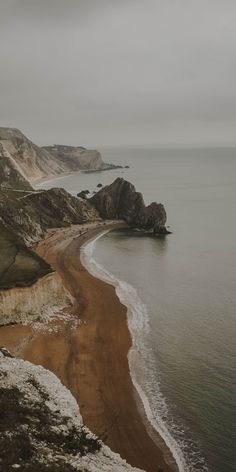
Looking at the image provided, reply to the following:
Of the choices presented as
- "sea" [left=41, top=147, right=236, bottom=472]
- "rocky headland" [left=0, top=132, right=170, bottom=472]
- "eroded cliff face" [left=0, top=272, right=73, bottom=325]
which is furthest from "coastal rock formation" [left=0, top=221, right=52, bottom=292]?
"sea" [left=41, top=147, right=236, bottom=472]

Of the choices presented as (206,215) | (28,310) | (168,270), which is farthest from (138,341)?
(206,215)

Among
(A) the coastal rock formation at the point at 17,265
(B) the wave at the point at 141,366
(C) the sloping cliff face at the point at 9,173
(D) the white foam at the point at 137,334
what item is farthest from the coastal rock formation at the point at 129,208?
(A) the coastal rock formation at the point at 17,265

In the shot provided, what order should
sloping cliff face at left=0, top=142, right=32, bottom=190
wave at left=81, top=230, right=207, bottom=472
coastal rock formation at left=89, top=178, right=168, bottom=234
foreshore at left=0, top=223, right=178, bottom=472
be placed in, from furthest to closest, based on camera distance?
1. sloping cliff face at left=0, top=142, right=32, bottom=190
2. coastal rock formation at left=89, top=178, right=168, bottom=234
3. wave at left=81, top=230, right=207, bottom=472
4. foreshore at left=0, top=223, right=178, bottom=472

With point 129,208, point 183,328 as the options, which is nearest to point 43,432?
point 183,328

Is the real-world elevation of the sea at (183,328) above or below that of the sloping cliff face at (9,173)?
below

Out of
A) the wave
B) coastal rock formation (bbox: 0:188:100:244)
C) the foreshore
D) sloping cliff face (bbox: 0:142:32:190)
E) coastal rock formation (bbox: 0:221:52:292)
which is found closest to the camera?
the foreshore

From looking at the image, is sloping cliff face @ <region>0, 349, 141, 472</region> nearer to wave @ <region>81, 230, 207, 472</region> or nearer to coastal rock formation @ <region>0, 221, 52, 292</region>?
wave @ <region>81, 230, 207, 472</region>

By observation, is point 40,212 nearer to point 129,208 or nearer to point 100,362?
point 129,208

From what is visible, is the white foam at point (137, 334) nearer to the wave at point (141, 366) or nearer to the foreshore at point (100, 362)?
the wave at point (141, 366)
